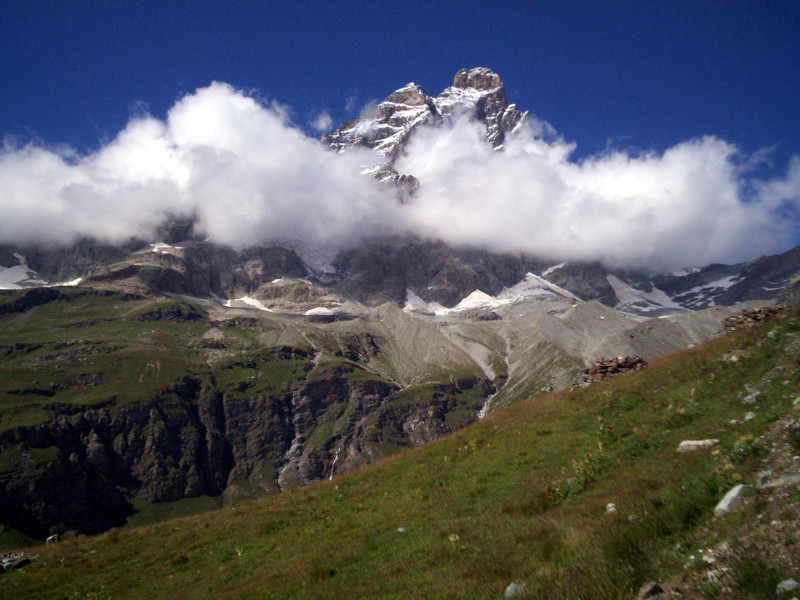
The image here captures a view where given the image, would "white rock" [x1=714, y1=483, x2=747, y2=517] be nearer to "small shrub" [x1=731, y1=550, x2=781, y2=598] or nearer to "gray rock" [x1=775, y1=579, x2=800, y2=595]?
"small shrub" [x1=731, y1=550, x2=781, y2=598]

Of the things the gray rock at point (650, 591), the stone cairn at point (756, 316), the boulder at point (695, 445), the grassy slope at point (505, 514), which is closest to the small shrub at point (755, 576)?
the gray rock at point (650, 591)

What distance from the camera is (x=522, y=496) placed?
16.4m

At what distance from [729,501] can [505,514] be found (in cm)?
771

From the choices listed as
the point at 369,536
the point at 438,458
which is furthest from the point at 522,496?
the point at 438,458

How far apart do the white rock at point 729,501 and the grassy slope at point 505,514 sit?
0.33m

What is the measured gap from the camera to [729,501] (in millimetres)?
8664

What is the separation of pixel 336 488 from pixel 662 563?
20517 mm

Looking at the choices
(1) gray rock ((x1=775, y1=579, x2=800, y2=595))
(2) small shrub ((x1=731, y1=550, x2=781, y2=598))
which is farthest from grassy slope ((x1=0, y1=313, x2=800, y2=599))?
(1) gray rock ((x1=775, y1=579, x2=800, y2=595))

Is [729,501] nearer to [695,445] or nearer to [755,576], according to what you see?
[755,576]

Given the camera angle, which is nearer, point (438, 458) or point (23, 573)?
point (23, 573)

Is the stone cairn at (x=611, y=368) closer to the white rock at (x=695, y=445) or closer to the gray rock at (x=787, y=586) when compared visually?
the white rock at (x=695, y=445)

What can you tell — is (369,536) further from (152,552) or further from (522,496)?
(152,552)

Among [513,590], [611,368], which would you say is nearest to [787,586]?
[513,590]

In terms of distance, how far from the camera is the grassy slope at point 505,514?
31.1ft
